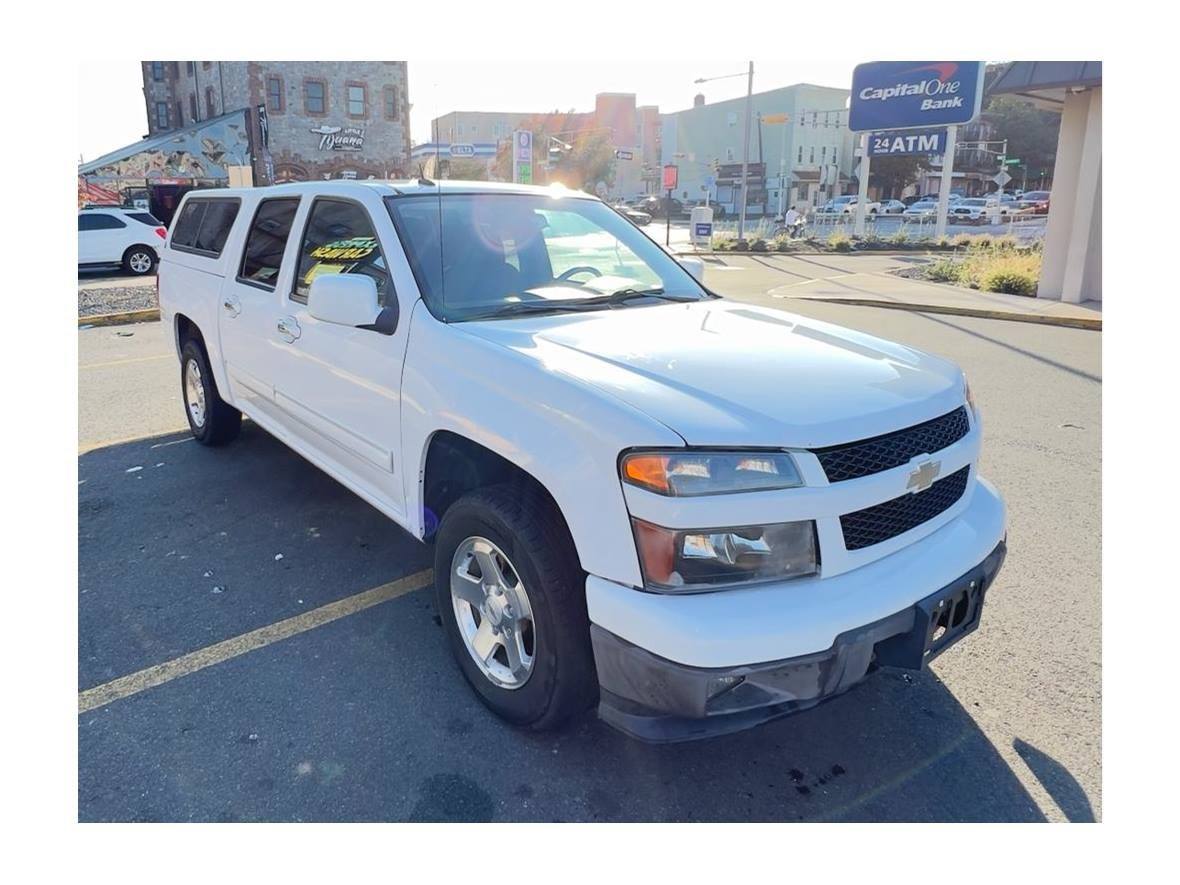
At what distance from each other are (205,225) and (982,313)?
1126 cm

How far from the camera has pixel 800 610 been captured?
2207 mm

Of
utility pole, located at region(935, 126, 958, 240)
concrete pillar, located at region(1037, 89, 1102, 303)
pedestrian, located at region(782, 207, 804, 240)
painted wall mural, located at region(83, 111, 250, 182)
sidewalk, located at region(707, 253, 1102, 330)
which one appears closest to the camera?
sidewalk, located at region(707, 253, 1102, 330)

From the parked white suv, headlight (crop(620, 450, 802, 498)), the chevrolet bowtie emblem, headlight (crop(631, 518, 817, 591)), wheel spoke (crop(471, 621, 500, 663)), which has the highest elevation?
the parked white suv

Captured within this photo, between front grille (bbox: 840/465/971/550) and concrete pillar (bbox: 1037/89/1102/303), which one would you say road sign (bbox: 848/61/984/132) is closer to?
concrete pillar (bbox: 1037/89/1102/303)

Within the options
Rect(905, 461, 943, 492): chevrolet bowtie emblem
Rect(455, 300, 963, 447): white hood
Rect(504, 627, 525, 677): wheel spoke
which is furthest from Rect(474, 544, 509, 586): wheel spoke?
Rect(905, 461, 943, 492): chevrolet bowtie emblem

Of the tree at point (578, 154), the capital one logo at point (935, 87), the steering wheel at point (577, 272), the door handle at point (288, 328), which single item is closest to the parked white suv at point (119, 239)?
the door handle at point (288, 328)

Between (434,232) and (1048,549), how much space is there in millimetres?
3495

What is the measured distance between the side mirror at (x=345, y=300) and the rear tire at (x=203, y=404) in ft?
9.16

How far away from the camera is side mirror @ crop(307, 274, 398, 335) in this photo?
311 cm

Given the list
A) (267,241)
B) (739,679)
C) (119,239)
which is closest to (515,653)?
(739,679)

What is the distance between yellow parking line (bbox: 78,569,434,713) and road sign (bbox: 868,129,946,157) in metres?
29.1

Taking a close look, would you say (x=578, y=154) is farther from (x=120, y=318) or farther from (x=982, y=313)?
(x=120, y=318)

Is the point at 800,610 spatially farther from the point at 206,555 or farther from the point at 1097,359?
the point at 1097,359
